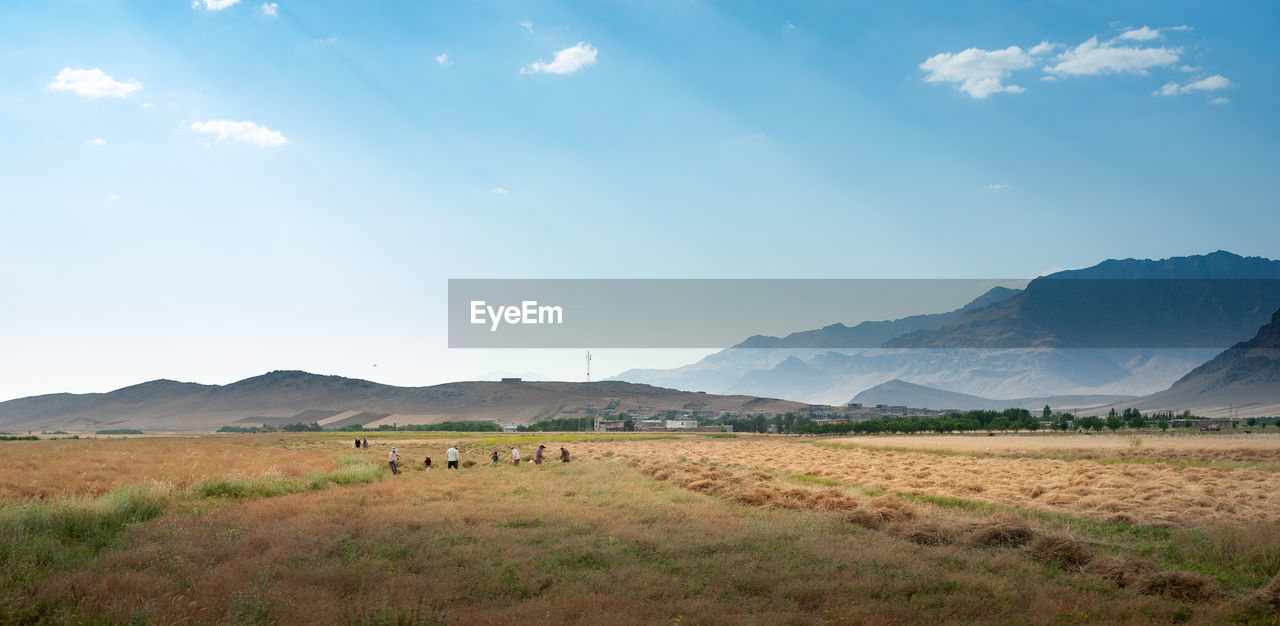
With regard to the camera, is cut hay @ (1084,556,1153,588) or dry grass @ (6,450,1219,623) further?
cut hay @ (1084,556,1153,588)

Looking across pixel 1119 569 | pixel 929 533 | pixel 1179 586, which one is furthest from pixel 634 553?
pixel 1179 586

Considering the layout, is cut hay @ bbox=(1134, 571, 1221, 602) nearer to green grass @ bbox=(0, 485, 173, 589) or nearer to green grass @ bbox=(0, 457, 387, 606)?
green grass @ bbox=(0, 457, 387, 606)

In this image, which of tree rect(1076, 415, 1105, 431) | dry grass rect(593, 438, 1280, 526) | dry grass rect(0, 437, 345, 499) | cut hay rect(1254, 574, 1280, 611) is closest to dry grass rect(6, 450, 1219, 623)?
cut hay rect(1254, 574, 1280, 611)

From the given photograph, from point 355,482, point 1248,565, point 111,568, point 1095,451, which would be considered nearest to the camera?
point 111,568

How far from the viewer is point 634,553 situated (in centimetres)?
1576

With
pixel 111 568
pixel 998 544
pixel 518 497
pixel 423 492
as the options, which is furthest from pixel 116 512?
pixel 998 544

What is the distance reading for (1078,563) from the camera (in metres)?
14.5

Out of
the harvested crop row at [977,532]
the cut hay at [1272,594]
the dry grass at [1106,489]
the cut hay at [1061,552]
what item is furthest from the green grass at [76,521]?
the dry grass at [1106,489]

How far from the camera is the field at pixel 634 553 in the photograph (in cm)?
1134

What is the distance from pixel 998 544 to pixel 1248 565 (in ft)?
14.1

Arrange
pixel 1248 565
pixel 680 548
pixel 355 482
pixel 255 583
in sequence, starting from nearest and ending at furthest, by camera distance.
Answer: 1. pixel 255 583
2. pixel 1248 565
3. pixel 680 548
4. pixel 355 482

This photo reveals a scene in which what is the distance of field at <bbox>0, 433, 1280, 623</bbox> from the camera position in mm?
11336

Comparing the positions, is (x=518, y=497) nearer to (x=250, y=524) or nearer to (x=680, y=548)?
(x=250, y=524)

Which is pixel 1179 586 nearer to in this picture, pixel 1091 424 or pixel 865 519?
pixel 865 519
